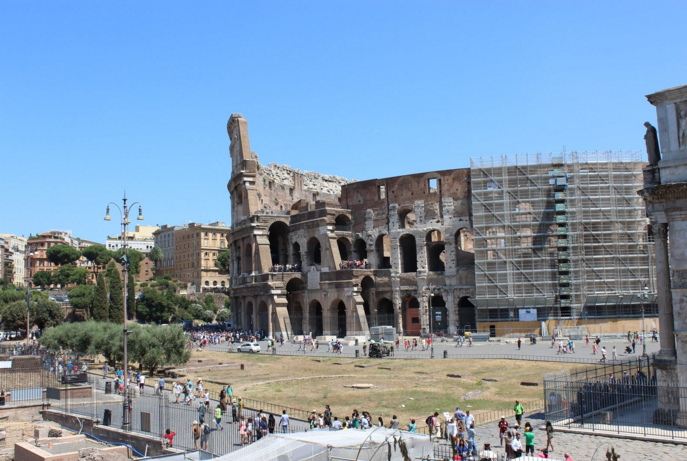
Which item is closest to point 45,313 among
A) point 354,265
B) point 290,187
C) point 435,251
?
point 290,187

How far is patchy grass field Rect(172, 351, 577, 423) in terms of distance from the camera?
26.0 metres

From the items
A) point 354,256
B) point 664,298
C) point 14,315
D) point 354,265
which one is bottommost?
point 14,315

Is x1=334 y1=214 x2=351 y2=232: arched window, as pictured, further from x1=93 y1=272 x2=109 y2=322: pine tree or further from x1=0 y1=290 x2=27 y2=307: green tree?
x1=0 y1=290 x2=27 y2=307: green tree

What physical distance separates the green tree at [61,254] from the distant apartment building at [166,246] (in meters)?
17.3

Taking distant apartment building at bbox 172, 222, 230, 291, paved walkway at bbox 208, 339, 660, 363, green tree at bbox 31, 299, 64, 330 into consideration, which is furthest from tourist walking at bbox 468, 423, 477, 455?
distant apartment building at bbox 172, 222, 230, 291

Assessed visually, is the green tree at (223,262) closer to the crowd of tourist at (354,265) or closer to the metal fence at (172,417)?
the crowd of tourist at (354,265)

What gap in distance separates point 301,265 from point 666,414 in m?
43.9

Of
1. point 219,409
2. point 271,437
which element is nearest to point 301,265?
point 219,409

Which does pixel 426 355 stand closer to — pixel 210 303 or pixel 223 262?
pixel 210 303

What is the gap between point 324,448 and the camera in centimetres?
1345

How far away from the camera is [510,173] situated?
1929 inches

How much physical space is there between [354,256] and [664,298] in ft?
132

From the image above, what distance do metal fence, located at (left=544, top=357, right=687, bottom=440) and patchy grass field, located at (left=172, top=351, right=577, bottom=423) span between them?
131 inches

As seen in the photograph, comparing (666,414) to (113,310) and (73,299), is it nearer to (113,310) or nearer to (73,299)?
(113,310)
